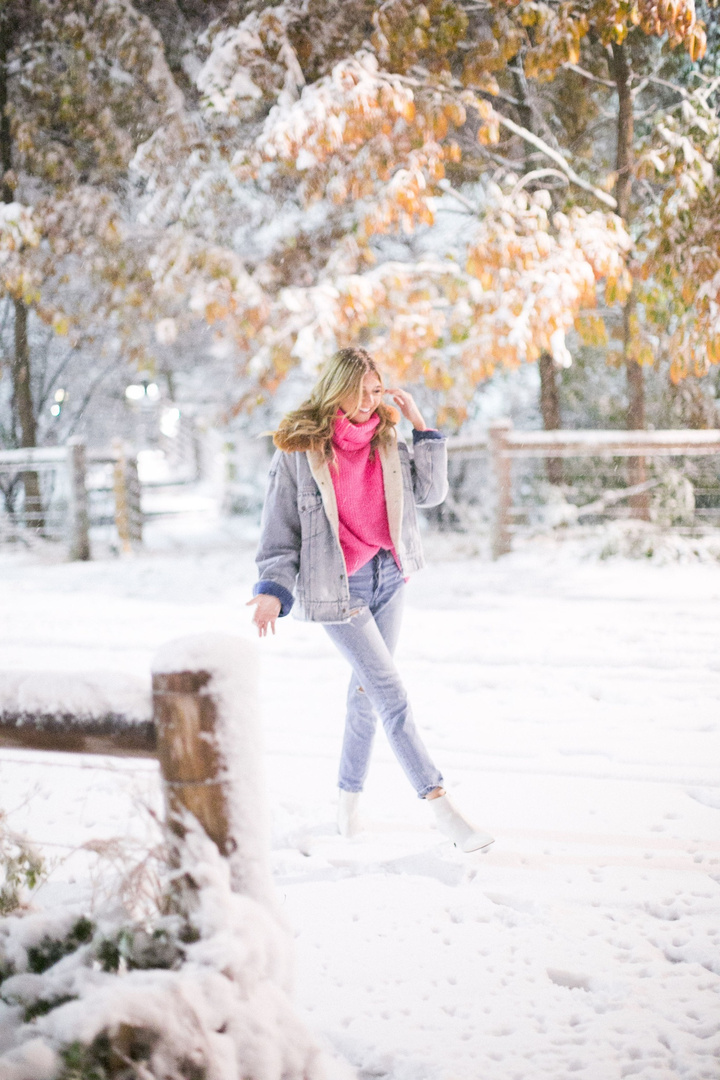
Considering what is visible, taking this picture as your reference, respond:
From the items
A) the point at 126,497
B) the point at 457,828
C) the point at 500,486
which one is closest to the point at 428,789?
the point at 457,828

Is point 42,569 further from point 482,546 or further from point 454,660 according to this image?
point 454,660

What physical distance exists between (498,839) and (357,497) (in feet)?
4.48

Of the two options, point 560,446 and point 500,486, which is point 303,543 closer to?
point 500,486

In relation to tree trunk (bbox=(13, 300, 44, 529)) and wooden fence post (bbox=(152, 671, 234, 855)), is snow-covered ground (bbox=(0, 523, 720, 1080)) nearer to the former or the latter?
wooden fence post (bbox=(152, 671, 234, 855))

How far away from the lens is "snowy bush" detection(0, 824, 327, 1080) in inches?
62.4

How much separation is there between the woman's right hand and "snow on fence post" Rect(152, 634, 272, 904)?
3.16 feet

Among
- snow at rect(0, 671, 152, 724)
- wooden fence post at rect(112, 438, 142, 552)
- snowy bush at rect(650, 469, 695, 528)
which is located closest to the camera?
snow at rect(0, 671, 152, 724)

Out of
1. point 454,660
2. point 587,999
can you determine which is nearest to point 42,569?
point 454,660

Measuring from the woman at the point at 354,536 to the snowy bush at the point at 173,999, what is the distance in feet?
3.60

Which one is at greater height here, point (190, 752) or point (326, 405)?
point (326, 405)

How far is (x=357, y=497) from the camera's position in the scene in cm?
289

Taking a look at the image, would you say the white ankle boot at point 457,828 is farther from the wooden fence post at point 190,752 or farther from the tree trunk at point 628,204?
the tree trunk at point 628,204

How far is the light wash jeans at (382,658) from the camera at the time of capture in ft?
9.32

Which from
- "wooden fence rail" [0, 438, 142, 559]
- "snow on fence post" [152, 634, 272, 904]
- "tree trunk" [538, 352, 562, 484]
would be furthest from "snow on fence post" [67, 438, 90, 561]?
"snow on fence post" [152, 634, 272, 904]
